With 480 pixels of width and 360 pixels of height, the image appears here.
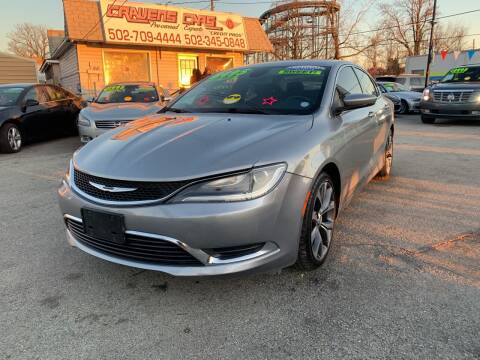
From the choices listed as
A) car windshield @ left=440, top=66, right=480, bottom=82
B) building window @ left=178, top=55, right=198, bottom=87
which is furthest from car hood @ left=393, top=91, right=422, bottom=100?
building window @ left=178, top=55, right=198, bottom=87

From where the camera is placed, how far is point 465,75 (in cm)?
1147

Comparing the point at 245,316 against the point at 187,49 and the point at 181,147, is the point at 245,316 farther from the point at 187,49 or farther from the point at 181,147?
the point at 187,49

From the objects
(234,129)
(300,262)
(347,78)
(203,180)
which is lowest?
(300,262)

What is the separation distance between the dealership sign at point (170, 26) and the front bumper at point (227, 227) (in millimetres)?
13948

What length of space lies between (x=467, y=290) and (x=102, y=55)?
1543 cm

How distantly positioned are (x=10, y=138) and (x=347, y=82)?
717 cm

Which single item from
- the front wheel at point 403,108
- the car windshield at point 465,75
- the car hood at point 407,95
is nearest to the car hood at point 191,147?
the car windshield at point 465,75

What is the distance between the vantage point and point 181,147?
246 centimetres

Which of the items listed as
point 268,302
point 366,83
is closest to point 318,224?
point 268,302

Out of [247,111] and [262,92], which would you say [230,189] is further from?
[262,92]

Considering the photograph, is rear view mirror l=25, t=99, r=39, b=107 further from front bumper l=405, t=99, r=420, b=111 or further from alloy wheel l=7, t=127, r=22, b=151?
front bumper l=405, t=99, r=420, b=111

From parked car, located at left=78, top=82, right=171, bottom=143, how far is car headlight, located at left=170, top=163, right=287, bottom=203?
17.3 ft

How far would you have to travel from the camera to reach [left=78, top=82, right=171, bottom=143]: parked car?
7039 mm

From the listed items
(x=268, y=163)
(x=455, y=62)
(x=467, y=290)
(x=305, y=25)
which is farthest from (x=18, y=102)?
(x=455, y=62)
